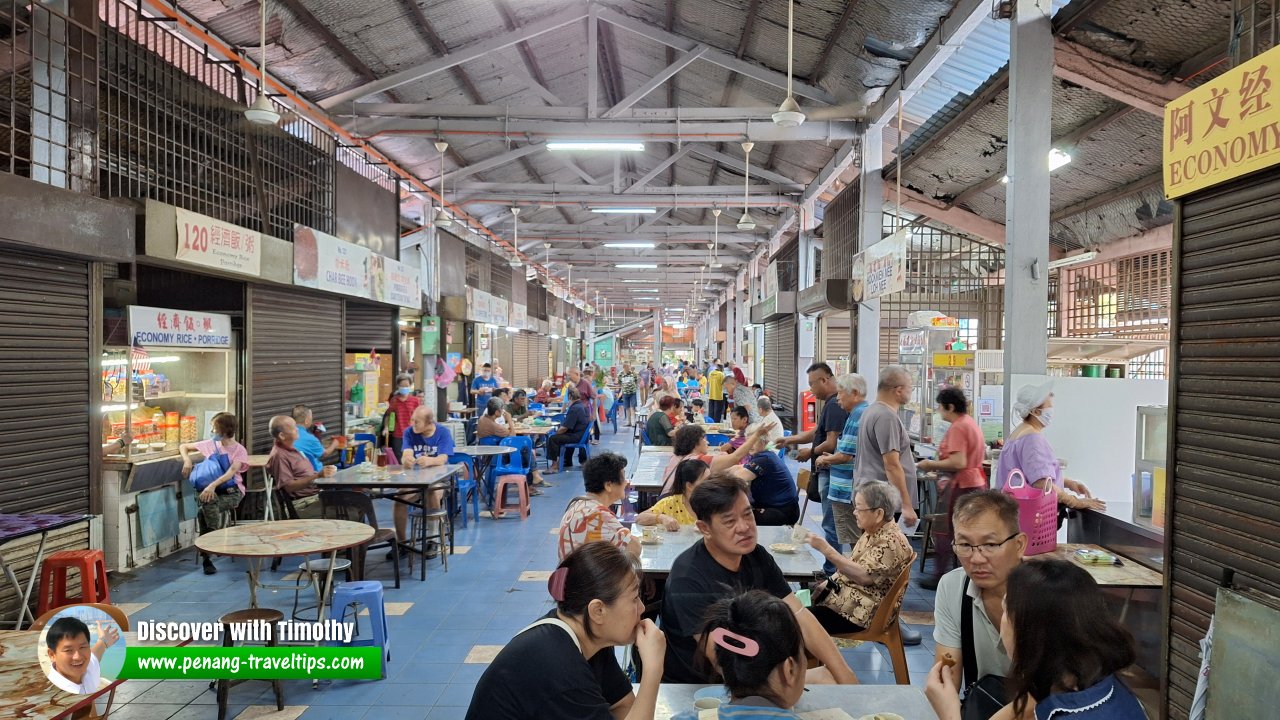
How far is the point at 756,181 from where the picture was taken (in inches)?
554

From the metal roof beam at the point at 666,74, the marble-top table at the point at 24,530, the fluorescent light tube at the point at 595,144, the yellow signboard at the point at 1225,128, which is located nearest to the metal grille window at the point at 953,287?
the metal roof beam at the point at 666,74

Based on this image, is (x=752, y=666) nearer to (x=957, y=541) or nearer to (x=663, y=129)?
(x=957, y=541)

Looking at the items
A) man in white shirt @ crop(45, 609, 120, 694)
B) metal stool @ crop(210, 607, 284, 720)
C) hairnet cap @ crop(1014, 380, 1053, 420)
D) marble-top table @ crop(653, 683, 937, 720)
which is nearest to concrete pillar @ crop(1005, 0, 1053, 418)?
hairnet cap @ crop(1014, 380, 1053, 420)

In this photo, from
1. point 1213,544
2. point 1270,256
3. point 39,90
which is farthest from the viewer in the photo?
point 39,90

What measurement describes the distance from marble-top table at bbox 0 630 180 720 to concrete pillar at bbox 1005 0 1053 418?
5633 millimetres

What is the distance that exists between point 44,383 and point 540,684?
529cm

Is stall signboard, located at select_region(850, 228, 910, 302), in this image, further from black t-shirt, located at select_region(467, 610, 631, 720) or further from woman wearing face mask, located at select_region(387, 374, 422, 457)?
woman wearing face mask, located at select_region(387, 374, 422, 457)

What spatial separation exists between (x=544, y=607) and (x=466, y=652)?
3.15 ft

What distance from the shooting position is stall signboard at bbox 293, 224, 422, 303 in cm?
843

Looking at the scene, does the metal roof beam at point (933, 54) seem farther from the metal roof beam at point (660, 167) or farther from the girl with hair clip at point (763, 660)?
the girl with hair clip at point (763, 660)

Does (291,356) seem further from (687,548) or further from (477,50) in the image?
(687,548)

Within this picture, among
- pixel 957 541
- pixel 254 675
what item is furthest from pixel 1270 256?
pixel 254 675

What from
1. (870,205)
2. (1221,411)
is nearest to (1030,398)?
(1221,411)

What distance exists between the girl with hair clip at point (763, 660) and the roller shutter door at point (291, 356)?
24.8ft
